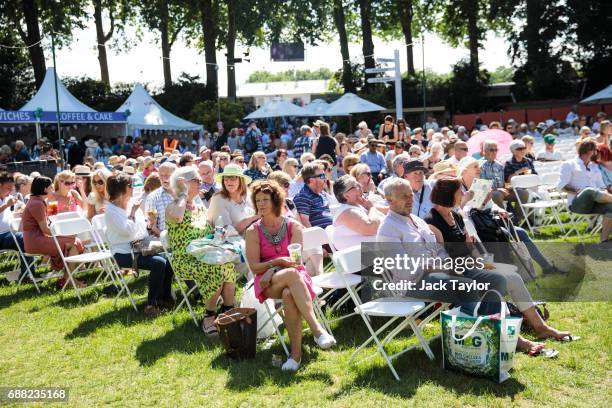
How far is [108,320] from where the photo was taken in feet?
19.9

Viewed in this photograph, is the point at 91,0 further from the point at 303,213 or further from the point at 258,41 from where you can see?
the point at 303,213

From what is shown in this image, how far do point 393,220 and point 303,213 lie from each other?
204 centimetres

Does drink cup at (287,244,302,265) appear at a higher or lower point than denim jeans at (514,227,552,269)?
higher

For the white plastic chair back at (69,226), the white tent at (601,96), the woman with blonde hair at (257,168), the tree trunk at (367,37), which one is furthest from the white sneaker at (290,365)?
the white tent at (601,96)

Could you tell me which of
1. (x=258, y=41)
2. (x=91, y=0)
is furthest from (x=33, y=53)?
(x=258, y=41)

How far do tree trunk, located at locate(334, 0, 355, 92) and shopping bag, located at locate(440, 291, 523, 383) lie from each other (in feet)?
85.3

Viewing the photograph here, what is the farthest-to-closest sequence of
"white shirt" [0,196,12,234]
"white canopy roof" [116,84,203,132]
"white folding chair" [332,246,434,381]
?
"white canopy roof" [116,84,203,132]
"white shirt" [0,196,12,234]
"white folding chair" [332,246,434,381]

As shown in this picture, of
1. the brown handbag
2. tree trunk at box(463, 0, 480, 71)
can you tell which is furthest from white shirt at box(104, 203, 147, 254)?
tree trunk at box(463, 0, 480, 71)

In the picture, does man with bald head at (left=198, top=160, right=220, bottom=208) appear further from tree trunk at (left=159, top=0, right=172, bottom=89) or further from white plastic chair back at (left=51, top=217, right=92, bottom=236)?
tree trunk at (left=159, top=0, right=172, bottom=89)

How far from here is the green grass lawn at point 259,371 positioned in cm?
396

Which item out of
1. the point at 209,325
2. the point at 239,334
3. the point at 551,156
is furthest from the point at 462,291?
the point at 551,156

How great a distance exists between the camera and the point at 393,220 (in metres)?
4.66

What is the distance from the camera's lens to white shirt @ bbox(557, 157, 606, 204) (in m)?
8.28

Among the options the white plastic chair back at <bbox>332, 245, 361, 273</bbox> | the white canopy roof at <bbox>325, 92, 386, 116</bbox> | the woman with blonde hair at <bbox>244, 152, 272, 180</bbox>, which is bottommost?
the white plastic chair back at <bbox>332, 245, 361, 273</bbox>
